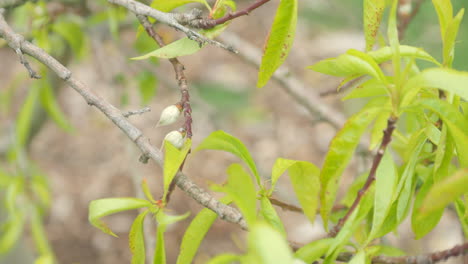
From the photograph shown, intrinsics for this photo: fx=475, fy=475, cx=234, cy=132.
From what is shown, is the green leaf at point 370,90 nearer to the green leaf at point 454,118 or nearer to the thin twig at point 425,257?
the green leaf at point 454,118

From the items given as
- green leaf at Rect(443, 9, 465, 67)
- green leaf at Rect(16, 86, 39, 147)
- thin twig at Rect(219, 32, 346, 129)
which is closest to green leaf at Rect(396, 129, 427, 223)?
green leaf at Rect(443, 9, 465, 67)

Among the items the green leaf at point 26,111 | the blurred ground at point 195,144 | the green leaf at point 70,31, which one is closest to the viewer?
the green leaf at point 70,31

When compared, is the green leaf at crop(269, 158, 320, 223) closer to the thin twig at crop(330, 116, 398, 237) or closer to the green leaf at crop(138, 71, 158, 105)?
the thin twig at crop(330, 116, 398, 237)

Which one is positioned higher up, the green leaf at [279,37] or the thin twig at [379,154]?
the green leaf at [279,37]

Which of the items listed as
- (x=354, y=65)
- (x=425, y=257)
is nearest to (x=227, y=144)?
(x=354, y=65)

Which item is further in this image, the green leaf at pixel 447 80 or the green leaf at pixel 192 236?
the green leaf at pixel 192 236

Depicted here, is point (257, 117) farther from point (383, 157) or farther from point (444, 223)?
point (383, 157)

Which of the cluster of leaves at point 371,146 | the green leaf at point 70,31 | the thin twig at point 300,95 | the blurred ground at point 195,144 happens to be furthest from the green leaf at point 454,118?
the blurred ground at point 195,144
